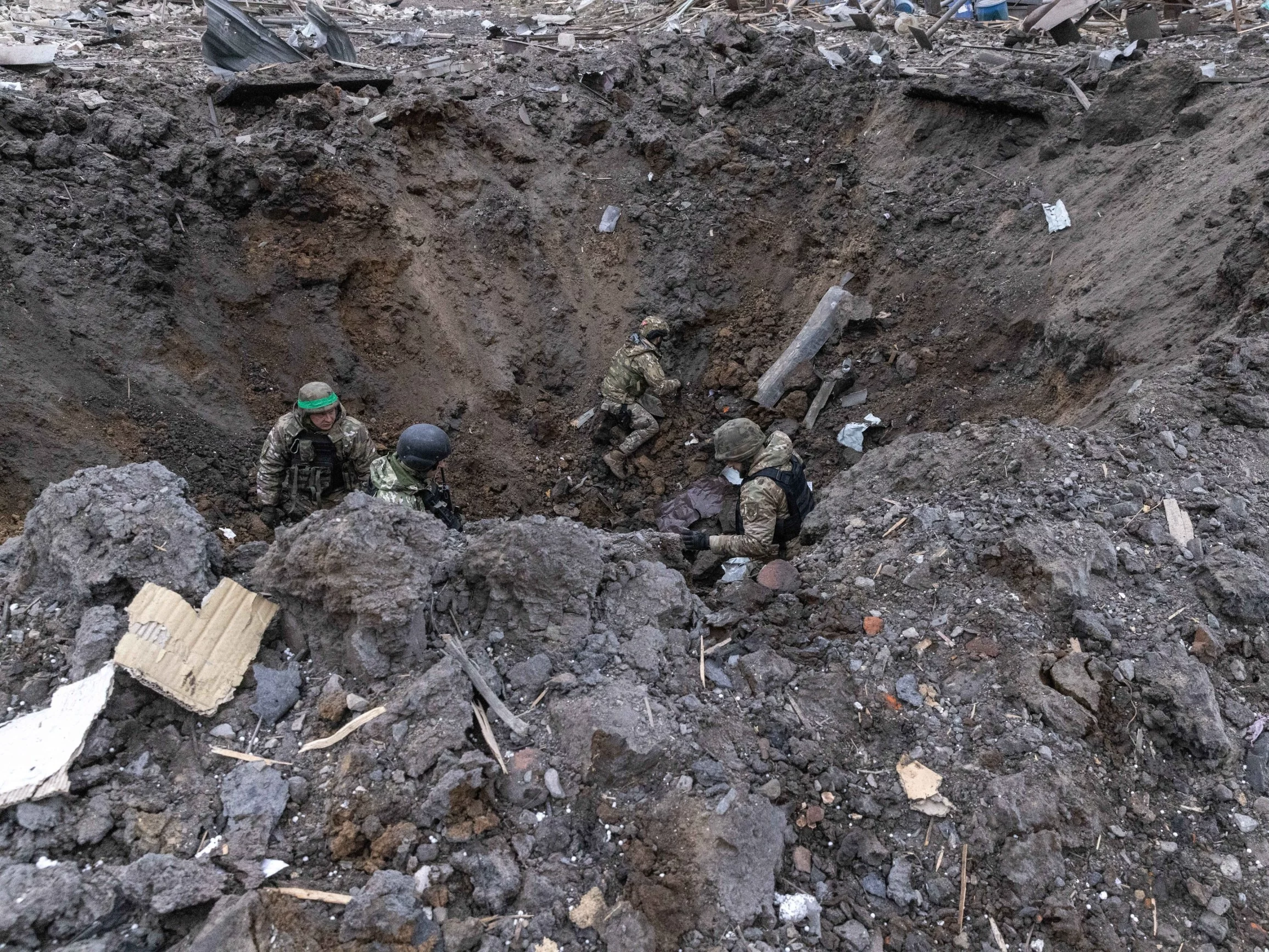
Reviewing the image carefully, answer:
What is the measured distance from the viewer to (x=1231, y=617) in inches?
142

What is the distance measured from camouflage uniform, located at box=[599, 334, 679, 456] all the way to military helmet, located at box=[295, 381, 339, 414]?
2988mm

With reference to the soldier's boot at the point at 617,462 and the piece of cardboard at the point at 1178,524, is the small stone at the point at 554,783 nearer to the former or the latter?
the piece of cardboard at the point at 1178,524

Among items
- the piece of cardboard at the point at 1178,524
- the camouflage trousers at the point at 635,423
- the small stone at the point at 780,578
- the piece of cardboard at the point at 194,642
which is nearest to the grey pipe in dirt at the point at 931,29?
the camouflage trousers at the point at 635,423

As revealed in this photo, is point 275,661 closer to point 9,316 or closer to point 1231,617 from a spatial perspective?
point 1231,617

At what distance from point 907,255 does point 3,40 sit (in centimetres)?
1004

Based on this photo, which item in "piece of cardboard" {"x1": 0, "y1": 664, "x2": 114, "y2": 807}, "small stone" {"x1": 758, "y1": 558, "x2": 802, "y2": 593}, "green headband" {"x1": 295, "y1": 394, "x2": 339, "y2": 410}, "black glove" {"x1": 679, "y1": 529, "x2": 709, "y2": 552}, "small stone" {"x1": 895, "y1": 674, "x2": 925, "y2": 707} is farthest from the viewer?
"black glove" {"x1": 679, "y1": 529, "x2": 709, "y2": 552}

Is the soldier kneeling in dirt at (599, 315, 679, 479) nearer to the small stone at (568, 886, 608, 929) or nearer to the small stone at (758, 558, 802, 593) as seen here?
the small stone at (758, 558, 802, 593)

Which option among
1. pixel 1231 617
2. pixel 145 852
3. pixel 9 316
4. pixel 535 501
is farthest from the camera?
pixel 535 501

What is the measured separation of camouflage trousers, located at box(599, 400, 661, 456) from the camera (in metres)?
7.93

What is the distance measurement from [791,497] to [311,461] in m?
3.78

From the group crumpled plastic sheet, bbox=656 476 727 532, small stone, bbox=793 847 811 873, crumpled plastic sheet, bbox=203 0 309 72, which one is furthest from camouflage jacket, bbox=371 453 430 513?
crumpled plastic sheet, bbox=203 0 309 72

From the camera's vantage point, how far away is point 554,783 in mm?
2916

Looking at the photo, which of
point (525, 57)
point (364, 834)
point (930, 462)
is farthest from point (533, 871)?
point (525, 57)

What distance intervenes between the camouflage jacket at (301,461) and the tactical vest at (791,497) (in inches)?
122
